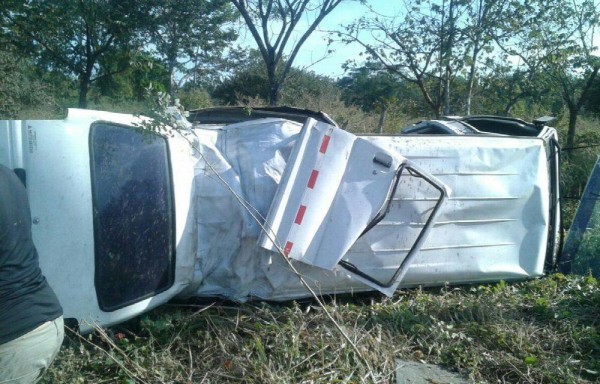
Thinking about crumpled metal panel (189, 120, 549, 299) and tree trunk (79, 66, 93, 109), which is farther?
tree trunk (79, 66, 93, 109)

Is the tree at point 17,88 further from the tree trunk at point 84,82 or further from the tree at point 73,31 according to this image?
the tree trunk at point 84,82

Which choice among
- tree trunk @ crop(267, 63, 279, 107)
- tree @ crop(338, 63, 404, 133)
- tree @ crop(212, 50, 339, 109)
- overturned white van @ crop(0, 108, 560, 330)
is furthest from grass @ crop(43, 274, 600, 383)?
tree @ crop(212, 50, 339, 109)

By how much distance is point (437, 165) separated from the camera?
4.68m

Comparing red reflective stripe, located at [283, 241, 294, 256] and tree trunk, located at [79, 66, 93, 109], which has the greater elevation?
tree trunk, located at [79, 66, 93, 109]

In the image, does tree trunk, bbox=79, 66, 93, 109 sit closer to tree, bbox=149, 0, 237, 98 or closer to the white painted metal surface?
tree, bbox=149, 0, 237, 98

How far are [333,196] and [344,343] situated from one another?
3.13ft

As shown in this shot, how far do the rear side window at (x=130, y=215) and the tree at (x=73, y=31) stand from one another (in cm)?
1031

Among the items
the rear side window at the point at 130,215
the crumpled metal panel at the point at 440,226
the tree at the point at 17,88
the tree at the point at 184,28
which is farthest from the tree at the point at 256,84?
the rear side window at the point at 130,215

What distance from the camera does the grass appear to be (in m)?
3.54

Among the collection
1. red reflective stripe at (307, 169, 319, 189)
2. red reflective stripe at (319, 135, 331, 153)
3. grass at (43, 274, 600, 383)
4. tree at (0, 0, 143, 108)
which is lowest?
grass at (43, 274, 600, 383)

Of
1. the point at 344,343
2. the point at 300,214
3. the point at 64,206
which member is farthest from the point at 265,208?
the point at 64,206

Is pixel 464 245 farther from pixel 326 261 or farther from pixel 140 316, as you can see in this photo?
pixel 140 316

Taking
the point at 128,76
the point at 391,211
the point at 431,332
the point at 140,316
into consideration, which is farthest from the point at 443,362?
the point at 128,76

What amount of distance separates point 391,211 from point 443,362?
1.06 meters
